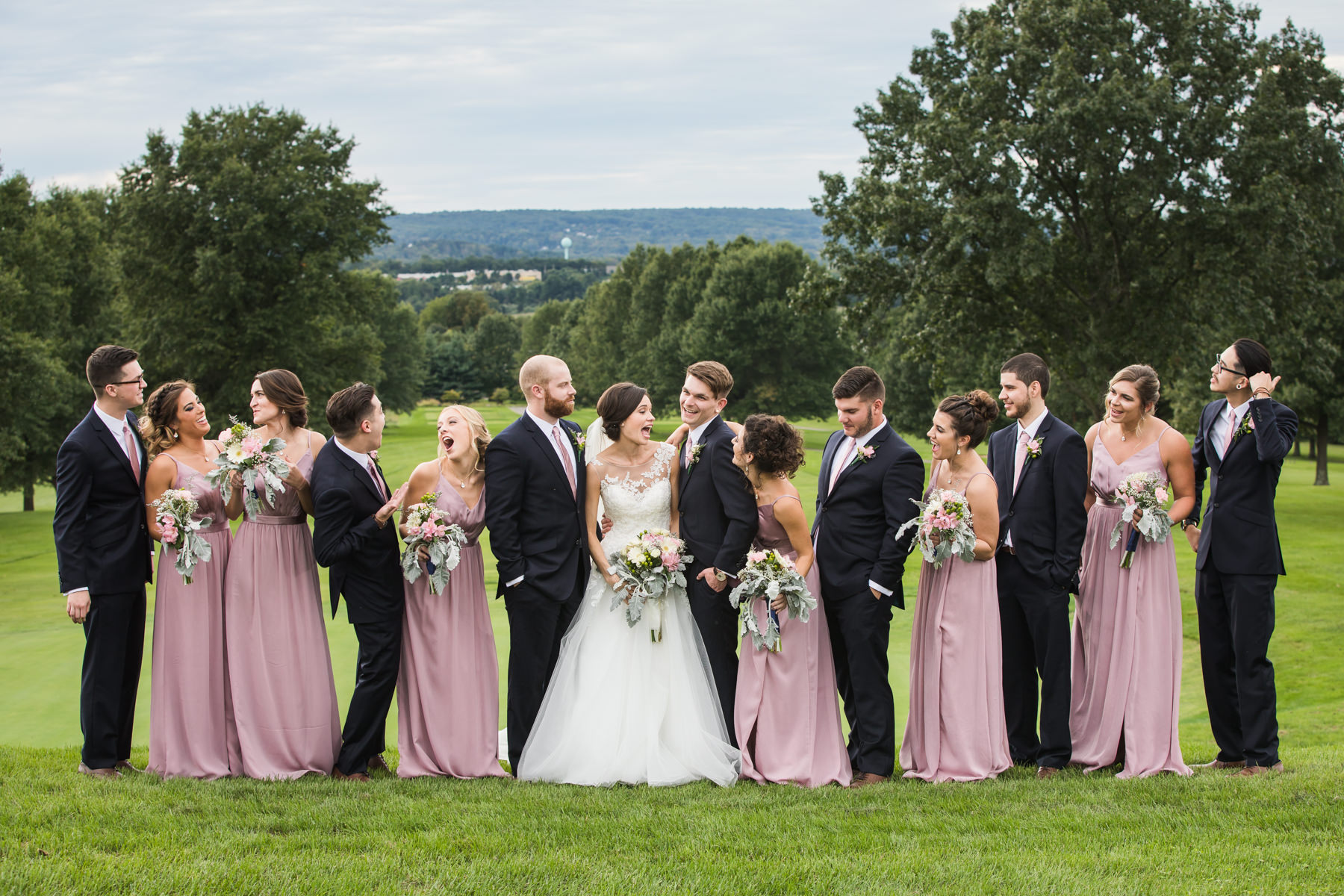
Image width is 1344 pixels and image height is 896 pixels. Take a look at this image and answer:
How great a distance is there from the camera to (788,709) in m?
6.89

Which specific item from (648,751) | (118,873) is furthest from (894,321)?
(118,873)

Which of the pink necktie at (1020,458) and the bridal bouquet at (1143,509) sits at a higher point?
the pink necktie at (1020,458)

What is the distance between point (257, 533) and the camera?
22.6 ft

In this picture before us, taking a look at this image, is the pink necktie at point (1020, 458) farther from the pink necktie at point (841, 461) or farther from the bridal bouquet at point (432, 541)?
the bridal bouquet at point (432, 541)

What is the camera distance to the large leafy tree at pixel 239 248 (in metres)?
34.5

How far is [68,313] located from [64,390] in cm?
616

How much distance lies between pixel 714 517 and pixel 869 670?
4.53 ft

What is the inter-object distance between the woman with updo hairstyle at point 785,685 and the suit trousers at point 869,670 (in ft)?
0.52

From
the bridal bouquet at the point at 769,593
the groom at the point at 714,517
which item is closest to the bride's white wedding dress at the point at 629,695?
the groom at the point at 714,517

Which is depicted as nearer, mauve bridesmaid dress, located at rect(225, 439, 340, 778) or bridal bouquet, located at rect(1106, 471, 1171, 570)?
mauve bridesmaid dress, located at rect(225, 439, 340, 778)

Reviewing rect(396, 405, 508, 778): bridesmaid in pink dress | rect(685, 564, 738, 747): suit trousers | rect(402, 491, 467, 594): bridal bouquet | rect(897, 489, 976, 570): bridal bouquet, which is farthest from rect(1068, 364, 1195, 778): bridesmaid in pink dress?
rect(402, 491, 467, 594): bridal bouquet

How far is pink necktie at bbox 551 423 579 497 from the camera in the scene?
23.6 ft

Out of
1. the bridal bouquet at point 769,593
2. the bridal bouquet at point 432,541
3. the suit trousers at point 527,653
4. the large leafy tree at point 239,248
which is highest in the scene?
the large leafy tree at point 239,248

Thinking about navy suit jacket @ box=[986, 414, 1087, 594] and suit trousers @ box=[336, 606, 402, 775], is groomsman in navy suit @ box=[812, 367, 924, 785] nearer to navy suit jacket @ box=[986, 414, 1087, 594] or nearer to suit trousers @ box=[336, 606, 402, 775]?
navy suit jacket @ box=[986, 414, 1087, 594]
